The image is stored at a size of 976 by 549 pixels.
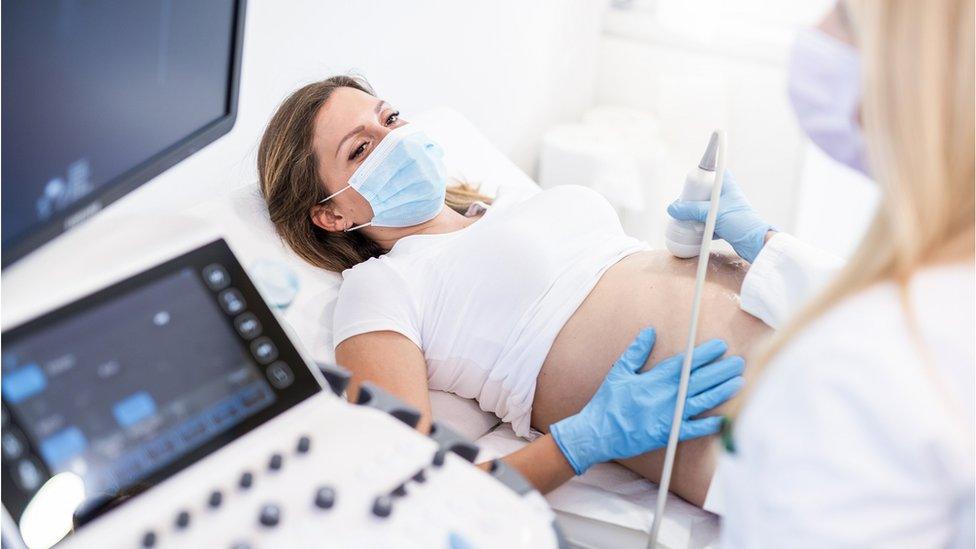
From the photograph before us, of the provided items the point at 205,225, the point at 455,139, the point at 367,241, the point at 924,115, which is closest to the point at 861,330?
the point at 924,115

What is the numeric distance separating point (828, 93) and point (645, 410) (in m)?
0.67

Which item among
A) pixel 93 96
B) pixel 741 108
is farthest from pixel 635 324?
pixel 741 108

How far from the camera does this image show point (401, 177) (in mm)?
1716

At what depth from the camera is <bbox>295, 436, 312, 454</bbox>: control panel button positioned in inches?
32.8

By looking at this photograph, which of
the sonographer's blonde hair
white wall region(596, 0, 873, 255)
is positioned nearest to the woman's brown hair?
the sonographer's blonde hair

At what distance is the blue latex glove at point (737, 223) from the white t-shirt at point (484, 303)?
22 cm

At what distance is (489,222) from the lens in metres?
1.76

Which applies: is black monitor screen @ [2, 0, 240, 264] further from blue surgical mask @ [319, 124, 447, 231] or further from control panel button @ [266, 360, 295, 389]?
blue surgical mask @ [319, 124, 447, 231]

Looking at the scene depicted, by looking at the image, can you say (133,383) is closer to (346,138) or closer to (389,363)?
(389,363)

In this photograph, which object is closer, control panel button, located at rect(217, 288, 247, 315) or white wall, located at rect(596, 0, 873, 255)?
control panel button, located at rect(217, 288, 247, 315)

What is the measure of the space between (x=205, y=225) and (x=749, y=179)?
2.61 m

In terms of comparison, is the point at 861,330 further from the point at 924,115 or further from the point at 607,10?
the point at 607,10

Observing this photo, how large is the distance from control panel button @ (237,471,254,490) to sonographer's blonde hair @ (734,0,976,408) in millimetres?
586

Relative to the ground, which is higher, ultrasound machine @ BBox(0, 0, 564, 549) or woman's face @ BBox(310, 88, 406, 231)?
ultrasound machine @ BBox(0, 0, 564, 549)
